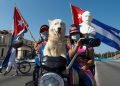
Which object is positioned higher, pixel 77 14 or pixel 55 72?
pixel 77 14

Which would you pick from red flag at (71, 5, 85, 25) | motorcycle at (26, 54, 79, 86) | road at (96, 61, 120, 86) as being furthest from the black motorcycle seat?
road at (96, 61, 120, 86)

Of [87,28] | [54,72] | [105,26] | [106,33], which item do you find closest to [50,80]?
[54,72]

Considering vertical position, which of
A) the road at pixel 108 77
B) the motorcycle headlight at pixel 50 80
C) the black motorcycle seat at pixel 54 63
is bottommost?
the road at pixel 108 77

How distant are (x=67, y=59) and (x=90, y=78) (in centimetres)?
51

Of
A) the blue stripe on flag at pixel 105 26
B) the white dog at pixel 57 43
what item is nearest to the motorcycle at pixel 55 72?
the white dog at pixel 57 43

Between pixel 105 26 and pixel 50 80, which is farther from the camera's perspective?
pixel 105 26

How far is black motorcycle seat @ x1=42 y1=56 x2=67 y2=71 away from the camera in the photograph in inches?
132

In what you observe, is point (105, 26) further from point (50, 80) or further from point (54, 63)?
point (50, 80)

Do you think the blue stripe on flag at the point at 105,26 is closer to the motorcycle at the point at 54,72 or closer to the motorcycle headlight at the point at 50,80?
the motorcycle at the point at 54,72

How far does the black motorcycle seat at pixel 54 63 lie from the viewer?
337cm

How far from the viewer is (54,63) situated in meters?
3.38

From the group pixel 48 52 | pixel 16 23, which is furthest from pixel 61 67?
pixel 16 23

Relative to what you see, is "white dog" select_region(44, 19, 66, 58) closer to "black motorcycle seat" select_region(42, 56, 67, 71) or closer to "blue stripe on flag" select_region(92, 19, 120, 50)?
"black motorcycle seat" select_region(42, 56, 67, 71)

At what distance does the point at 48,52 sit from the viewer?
3.63 meters
